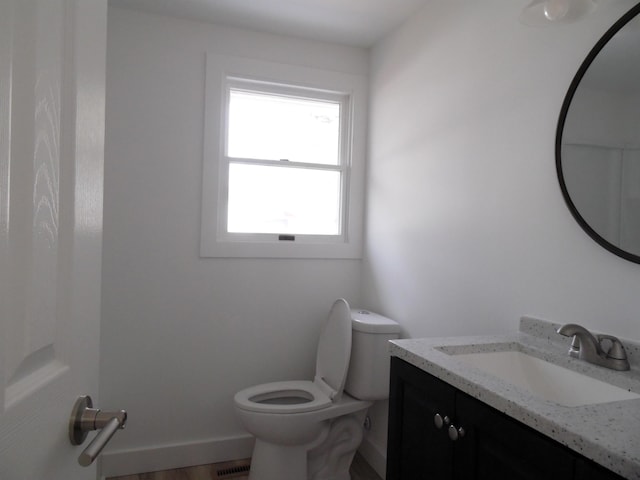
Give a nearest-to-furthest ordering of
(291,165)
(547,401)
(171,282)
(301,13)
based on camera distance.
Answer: (547,401), (301,13), (171,282), (291,165)

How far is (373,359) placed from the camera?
2.12 meters

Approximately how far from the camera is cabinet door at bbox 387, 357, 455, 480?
1084 millimetres

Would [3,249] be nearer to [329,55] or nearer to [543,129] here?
[543,129]

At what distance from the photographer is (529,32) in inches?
56.9

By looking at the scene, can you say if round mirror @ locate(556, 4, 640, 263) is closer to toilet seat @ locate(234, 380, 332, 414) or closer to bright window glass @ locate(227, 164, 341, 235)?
toilet seat @ locate(234, 380, 332, 414)

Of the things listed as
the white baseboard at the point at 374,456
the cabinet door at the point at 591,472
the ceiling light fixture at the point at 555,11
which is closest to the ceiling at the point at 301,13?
the ceiling light fixture at the point at 555,11

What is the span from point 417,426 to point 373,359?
926 mm

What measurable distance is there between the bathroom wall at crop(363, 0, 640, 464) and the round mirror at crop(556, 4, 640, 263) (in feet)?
0.15

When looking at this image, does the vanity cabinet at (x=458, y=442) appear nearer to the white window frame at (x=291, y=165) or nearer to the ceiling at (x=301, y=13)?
the white window frame at (x=291, y=165)

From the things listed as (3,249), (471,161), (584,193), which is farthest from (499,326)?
(3,249)

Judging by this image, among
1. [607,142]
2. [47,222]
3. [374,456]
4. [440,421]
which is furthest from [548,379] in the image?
[374,456]

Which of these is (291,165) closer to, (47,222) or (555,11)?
(555,11)

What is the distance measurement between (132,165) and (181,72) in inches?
22.6

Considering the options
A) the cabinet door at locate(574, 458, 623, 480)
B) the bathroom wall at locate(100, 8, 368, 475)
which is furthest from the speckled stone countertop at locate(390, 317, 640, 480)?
the bathroom wall at locate(100, 8, 368, 475)
